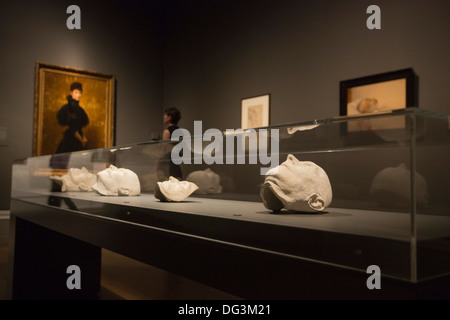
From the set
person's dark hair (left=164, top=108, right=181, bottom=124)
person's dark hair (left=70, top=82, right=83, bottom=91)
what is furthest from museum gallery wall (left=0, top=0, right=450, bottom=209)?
person's dark hair (left=164, top=108, right=181, bottom=124)

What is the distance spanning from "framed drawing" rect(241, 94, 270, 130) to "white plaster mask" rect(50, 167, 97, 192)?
271 centimetres

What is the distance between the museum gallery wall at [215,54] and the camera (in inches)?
151

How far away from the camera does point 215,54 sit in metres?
6.14

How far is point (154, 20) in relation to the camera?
7344 millimetres

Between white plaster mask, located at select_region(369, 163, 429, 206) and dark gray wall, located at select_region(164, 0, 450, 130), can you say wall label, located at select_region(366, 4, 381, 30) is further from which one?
white plaster mask, located at select_region(369, 163, 429, 206)

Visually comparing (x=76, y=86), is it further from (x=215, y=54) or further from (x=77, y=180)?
(x=77, y=180)

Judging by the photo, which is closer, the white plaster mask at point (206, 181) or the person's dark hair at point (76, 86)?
the white plaster mask at point (206, 181)

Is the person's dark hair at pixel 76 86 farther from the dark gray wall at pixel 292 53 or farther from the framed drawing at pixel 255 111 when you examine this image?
the framed drawing at pixel 255 111

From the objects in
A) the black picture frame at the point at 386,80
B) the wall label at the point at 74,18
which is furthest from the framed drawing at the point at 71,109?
the black picture frame at the point at 386,80

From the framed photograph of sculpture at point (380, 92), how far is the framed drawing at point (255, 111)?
111 centimetres

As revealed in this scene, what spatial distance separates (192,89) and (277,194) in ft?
17.7

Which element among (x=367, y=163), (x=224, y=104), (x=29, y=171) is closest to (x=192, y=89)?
(x=224, y=104)

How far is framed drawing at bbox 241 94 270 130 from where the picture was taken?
5148 millimetres

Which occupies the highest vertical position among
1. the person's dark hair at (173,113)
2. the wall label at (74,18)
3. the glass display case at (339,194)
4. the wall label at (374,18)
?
the wall label at (74,18)
